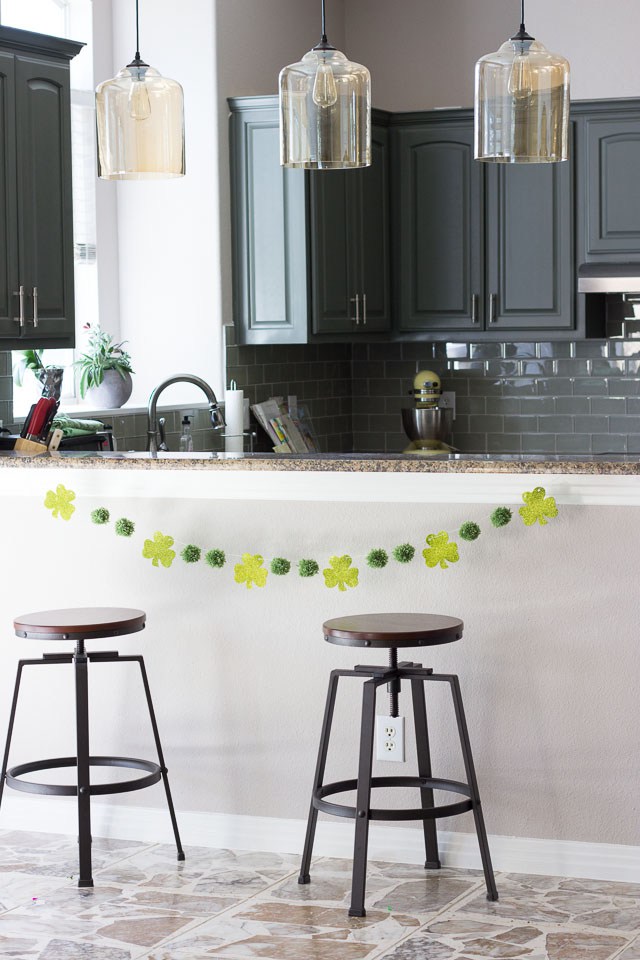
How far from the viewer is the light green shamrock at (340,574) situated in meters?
3.76

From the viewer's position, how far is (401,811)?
3340mm

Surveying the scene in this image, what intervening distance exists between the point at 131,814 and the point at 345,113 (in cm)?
218

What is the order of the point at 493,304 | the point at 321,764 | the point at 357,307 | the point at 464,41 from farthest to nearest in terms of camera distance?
the point at 464,41
the point at 493,304
the point at 357,307
the point at 321,764

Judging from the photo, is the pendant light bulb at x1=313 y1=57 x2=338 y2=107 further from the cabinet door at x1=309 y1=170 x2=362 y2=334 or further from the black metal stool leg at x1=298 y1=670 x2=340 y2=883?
the cabinet door at x1=309 y1=170 x2=362 y2=334

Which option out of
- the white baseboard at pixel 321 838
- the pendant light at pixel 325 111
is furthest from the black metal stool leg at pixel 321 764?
the pendant light at pixel 325 111

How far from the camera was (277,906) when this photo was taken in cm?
349

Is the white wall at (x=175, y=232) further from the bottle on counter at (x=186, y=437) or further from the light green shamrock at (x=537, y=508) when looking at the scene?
the light green shamrock at (x=537, y=508)

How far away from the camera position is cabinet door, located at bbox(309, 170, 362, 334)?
5.75 metres

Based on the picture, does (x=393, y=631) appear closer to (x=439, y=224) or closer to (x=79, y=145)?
(x=79, y=145)

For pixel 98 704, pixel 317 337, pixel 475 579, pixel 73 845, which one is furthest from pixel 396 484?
pixel 317 337

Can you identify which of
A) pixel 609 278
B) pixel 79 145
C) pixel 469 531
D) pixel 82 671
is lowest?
pixel 82 671

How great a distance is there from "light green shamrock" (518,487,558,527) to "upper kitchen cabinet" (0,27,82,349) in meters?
1.65

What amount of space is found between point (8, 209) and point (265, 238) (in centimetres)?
166

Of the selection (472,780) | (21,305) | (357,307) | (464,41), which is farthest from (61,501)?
(464,41)
